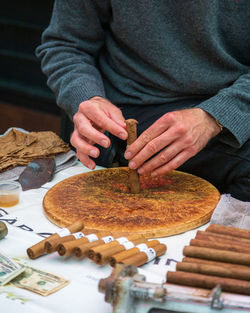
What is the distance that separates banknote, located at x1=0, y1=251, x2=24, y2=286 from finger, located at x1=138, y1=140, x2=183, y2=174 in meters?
0.54

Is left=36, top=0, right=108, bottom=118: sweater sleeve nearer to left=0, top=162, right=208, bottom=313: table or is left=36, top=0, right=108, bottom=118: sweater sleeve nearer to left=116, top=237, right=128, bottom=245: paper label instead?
left=0, top=162, right=208, bottom=313: table

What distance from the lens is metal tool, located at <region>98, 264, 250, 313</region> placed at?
82 centimetres

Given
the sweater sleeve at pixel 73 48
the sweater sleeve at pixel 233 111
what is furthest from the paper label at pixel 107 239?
the sweater sleeve at pixel 73 48

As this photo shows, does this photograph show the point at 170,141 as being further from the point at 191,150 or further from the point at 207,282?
the point at 207,282

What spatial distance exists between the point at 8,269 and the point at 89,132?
1.82 feet

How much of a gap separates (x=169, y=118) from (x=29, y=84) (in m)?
3.13

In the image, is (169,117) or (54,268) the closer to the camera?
(54,268)

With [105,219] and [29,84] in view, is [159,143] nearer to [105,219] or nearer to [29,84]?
[105,219]

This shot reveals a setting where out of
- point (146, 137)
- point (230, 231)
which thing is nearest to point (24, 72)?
point (146, 137)

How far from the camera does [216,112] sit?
4.93 ft

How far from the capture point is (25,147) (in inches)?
73.2

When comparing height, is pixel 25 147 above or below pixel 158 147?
below

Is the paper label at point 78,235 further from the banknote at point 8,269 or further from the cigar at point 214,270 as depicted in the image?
the cigar at point 214,270

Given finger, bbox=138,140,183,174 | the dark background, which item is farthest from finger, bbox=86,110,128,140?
the dark background
